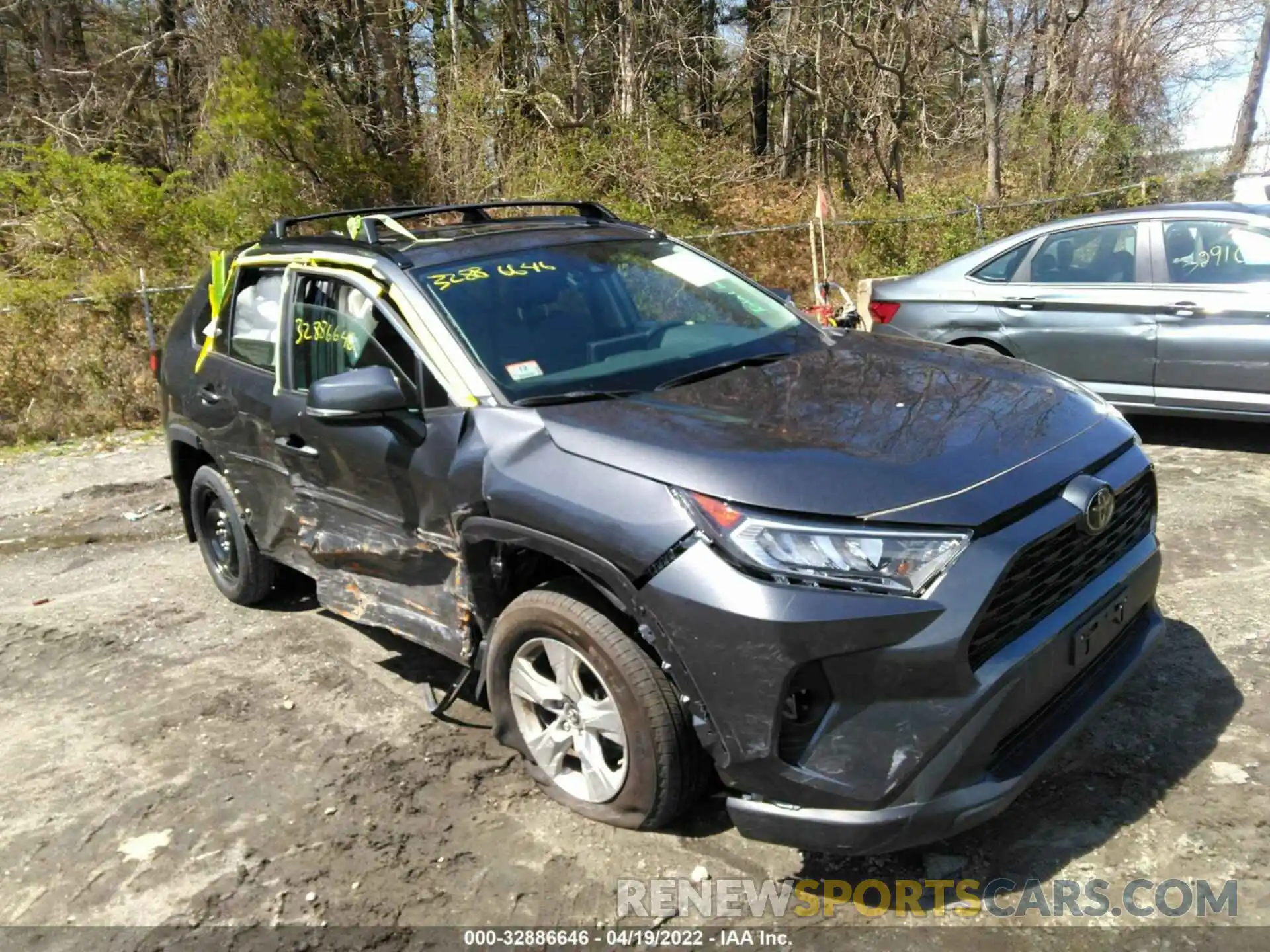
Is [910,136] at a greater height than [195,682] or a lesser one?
greater

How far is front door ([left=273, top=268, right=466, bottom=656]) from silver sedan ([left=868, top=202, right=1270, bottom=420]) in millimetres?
4199

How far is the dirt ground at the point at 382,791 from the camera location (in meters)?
2.84

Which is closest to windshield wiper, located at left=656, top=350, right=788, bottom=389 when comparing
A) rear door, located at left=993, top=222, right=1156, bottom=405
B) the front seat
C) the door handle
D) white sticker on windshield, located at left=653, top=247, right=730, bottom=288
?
the front seat

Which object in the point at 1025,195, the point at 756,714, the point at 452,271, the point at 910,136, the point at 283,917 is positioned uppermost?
the point at 910,136

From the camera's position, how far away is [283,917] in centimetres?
285

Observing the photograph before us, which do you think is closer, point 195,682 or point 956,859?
point 956,859

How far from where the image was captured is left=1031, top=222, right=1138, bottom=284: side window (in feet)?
21.6

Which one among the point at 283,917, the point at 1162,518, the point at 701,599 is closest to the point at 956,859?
the point at 701,599

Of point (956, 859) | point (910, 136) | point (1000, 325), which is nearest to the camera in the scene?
point (956, 859)

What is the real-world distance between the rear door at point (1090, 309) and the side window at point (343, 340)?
4870mm

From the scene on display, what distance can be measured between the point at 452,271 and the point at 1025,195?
16.3m

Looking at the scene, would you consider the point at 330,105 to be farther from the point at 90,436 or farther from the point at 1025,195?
the point at 1025,195

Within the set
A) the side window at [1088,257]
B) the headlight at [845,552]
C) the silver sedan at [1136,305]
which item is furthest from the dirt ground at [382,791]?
the side window at [1088,257]

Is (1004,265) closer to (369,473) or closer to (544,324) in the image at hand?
(544,324)
